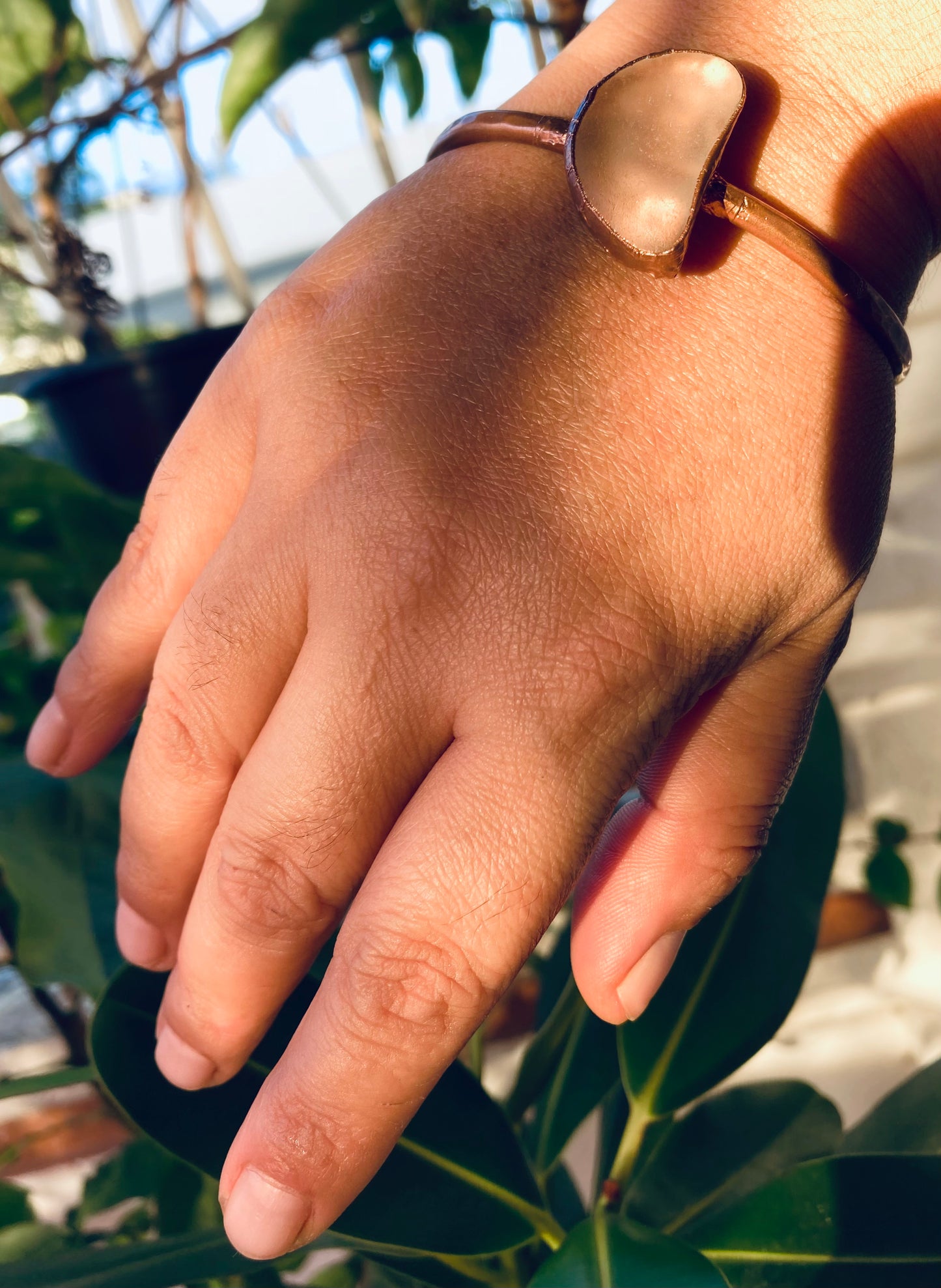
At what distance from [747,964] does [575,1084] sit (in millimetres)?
165

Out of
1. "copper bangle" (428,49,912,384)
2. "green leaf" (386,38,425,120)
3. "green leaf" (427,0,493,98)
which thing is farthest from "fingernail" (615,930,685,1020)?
"green leaf" (386,38,425,120)

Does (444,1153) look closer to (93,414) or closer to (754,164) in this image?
(754,164)

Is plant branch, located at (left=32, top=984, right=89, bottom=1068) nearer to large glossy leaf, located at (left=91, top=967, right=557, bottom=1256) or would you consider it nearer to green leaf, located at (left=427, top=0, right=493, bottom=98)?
large glossy leaf, located at (left=91, top=967, right=557, bottom=1256)

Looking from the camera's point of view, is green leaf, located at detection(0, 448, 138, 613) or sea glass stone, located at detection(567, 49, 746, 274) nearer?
sea glass stone, located at detection(567, 49, 746, 274)

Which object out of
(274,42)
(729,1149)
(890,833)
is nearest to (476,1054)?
(729,1149)

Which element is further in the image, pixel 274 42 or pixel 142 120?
pixel 142 120

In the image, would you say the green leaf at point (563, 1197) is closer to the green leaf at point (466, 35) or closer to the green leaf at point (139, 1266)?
the green leaf at point (139, 1266)

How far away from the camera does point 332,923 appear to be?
0.45 metres

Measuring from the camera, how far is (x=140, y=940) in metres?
0.51

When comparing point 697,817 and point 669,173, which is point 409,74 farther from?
point 697,817

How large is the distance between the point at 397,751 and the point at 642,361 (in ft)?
0.69

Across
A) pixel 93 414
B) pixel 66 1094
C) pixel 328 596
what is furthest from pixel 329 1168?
pixel 66 1094

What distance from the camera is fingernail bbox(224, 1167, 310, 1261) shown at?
383mm

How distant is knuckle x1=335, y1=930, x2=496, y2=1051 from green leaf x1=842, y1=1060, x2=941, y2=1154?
0.37 meters
